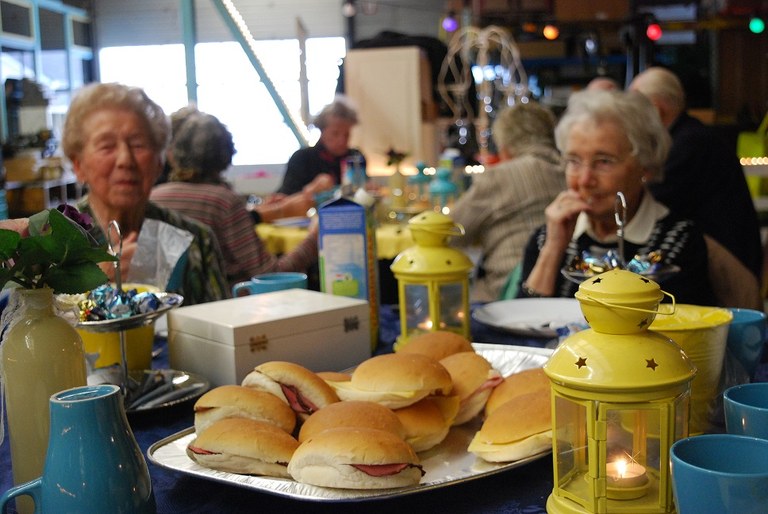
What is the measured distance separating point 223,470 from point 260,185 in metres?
11.2

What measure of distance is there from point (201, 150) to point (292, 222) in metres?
0.92

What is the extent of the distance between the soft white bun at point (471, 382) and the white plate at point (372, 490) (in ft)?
0.08

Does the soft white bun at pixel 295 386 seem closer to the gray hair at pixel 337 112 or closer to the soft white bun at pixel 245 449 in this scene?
the soft white bun at pixel 245 449

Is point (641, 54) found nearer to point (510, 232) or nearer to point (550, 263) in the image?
point (510, 232)

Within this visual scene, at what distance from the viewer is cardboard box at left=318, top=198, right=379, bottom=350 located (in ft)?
5.28

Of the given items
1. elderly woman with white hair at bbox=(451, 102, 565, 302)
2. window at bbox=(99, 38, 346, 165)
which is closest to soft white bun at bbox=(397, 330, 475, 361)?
elderly woman with white hair at bbox=(451, 102, 565, 302)

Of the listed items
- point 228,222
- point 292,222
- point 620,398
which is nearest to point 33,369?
point 620,398

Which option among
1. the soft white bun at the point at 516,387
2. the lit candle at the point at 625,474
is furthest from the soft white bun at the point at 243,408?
the lit candle at the point at 625,474

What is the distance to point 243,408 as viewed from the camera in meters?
0.98

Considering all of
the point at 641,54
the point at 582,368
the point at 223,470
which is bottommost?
the point at 223,470

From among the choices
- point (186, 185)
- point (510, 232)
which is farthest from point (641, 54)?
point (186, 185)

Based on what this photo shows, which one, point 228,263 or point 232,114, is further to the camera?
point 232,114

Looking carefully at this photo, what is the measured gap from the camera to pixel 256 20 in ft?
41.3

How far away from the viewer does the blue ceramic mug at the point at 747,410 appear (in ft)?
2.57
